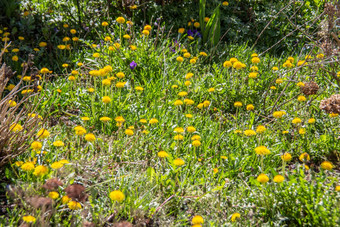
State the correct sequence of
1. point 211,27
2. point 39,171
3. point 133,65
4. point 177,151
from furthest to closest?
point 211,27 < point 133,65 < point 177,151 < point 39,171

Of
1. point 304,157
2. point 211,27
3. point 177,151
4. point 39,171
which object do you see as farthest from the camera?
point 211,27

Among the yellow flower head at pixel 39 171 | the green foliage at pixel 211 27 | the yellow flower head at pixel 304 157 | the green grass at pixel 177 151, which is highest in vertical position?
the green foliage at pixel 211 27

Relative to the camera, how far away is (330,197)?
6.38ft

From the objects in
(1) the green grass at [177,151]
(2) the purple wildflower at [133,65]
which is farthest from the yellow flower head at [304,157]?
(2) the purple wildflower at [133,65]

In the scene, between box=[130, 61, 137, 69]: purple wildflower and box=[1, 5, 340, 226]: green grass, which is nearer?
box=[1, 5, 340, 226]: green grass

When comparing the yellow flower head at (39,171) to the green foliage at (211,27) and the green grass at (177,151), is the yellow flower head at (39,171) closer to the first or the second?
the green grass at (177,151)

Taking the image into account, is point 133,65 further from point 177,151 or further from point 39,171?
point 39,171

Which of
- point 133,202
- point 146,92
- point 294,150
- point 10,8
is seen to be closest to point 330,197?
point 294,150

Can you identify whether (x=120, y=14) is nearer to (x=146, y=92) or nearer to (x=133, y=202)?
(x=146, y=92)

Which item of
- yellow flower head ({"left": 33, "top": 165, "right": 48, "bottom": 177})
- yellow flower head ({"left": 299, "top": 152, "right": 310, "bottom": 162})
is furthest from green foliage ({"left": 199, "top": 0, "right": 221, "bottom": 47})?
yellow flower head ({"left": 33, "top": 165, "right": 48, "bottom": 177})

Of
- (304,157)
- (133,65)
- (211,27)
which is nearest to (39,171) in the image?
(304,157)

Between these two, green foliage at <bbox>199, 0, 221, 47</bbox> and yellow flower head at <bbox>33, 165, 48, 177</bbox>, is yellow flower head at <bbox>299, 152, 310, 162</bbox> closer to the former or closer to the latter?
yellow flower head at <bbox>33, 165, 48, 177</bbox>

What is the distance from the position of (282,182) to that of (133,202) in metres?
0.87

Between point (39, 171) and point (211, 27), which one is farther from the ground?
point (211, 27)
